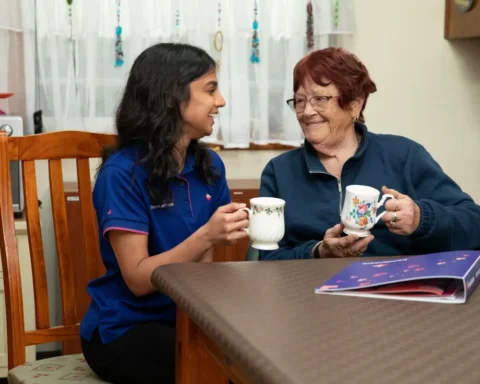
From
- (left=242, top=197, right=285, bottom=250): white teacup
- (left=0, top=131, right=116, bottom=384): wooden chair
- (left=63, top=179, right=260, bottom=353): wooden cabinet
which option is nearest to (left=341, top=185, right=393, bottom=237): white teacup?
(left=242, top=197, right=285, bottom=250): white teacup

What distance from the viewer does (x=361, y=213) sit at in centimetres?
144

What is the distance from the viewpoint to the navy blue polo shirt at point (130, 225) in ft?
5.02

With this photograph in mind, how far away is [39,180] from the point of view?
2.87m

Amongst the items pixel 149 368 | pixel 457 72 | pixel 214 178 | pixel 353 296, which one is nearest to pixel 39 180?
pixel 214 178

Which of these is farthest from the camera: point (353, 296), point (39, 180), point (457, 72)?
point (457, 72)

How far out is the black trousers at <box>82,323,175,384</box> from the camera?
4.87 feet

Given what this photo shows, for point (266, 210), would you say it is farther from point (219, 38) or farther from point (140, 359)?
point (219, 38)

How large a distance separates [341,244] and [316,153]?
→ 0.37m

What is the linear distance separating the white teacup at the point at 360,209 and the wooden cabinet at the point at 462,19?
1.75m

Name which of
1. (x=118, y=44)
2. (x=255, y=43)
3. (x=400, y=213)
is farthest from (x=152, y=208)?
(x=255, y=43)

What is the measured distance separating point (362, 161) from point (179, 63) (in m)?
0.48

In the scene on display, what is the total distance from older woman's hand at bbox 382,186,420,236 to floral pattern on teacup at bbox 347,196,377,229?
79mm

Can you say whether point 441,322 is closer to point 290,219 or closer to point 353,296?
point 353,296

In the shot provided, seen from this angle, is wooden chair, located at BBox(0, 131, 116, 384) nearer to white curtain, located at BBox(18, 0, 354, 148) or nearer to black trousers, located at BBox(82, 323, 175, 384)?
black trousers, located at BBox(82, 323, 175, 384)
